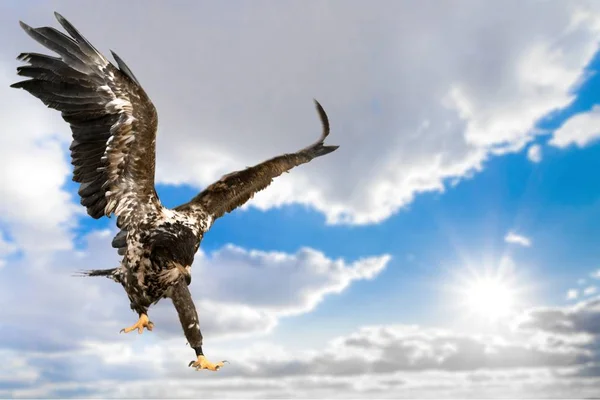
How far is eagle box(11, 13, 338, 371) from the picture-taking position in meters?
8.88

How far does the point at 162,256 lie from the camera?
8.72m

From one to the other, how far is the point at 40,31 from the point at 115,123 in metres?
1.84

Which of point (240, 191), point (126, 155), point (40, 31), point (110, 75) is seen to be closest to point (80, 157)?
point (126, 155)

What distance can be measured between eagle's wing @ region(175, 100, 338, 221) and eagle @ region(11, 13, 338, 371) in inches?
38.9

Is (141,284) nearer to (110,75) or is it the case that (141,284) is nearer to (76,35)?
(110,75)

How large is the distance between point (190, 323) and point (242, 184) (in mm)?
3334

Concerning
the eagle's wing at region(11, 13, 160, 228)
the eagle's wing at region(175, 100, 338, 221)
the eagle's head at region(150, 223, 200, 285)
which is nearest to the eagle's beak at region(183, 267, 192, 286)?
the eagle's head at region(150, 223, 200, 285)

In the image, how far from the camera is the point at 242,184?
11258mm

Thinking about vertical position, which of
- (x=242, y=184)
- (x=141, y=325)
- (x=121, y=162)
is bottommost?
(x=141, y=325)

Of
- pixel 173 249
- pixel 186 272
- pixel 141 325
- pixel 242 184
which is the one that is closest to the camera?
pixel 186 272

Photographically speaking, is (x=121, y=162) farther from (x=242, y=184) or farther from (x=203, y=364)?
(x=203, y=364)

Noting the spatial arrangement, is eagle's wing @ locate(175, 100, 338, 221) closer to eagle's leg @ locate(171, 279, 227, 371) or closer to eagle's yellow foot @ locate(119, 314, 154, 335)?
eagle's leg @ locate(171, 279, 227, 371)

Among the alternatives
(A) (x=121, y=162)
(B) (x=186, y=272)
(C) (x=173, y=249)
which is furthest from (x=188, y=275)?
(A) (x=121, y=162)

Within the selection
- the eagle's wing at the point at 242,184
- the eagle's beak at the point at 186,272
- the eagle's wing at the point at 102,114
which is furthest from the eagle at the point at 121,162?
the eagle's wing at the point at 242,184
